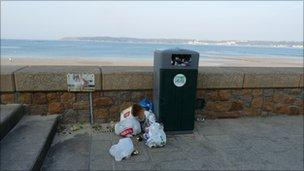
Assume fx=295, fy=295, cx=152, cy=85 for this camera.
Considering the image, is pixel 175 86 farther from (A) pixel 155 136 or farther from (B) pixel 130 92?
(B) pixel 130 92

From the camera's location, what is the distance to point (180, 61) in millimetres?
4480

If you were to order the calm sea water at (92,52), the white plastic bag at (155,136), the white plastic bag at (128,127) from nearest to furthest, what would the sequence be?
1. the white plastic bag at (155,136)
2. the white plastic bag at (128,127)
3. the calm sea water at (92,52)

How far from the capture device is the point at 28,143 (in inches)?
149

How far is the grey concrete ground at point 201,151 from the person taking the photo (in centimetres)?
369

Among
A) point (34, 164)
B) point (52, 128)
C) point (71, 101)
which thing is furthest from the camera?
point (71, 101)

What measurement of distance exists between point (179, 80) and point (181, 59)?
1.07ft

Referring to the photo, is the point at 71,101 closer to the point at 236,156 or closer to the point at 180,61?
the point at 180,61

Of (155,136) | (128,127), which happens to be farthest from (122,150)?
(128,127)

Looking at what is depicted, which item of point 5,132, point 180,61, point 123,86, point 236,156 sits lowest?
point 236,156

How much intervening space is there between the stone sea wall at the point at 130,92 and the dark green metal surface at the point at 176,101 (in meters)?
0.63

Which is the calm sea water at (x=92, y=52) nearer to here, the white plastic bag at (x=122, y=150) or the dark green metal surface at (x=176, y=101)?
the dark green metal surface at (x=176, y=101)

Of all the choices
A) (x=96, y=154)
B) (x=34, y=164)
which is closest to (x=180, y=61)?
(x=96, y=154)

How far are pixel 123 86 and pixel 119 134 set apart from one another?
83cm

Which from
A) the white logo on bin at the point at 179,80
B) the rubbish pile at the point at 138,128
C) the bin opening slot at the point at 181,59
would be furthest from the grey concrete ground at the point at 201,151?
the bin opening slot at the point at 181,59
